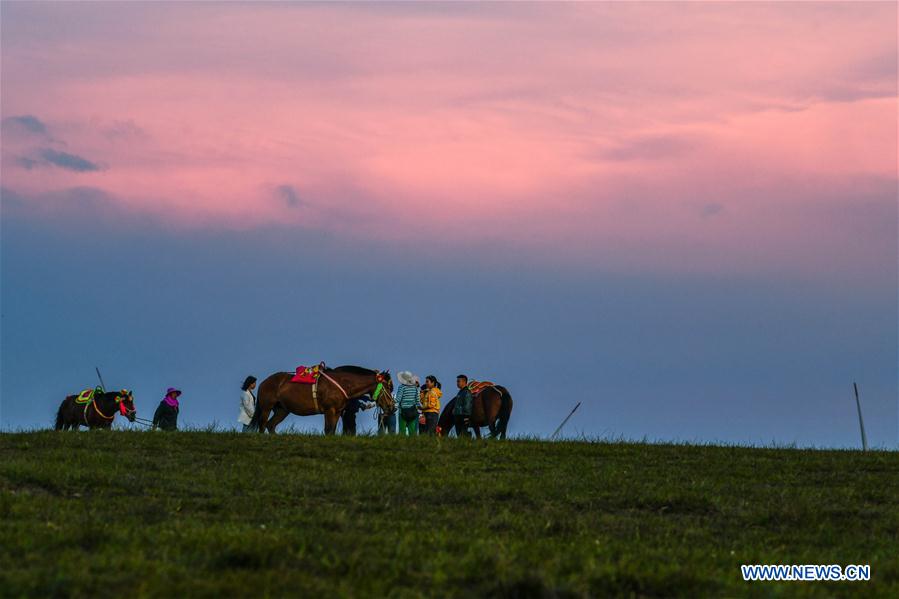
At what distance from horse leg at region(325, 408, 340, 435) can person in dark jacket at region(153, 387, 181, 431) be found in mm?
3840

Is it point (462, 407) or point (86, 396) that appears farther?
point (86, 396)

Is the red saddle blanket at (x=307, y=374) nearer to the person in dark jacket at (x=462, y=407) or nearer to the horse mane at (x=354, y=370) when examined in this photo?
the horse mane at (x=354, y=370)

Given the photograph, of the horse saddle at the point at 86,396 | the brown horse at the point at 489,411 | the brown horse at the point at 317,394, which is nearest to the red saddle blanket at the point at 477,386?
A: the brown horse at the point at 489,411

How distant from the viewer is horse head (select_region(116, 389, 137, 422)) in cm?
3341

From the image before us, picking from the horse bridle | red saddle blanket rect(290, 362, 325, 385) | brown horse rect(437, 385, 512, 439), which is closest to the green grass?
red saddle blanket rect(290, 362, 325, 385)

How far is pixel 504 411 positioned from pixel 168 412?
8.99 m

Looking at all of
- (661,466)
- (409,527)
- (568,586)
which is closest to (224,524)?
(409,527)

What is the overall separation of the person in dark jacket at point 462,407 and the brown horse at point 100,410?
934cm

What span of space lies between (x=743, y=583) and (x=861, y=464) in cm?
1205

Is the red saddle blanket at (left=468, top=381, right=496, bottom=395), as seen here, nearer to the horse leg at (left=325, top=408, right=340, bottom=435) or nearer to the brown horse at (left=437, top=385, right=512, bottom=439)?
the brown horse at (left=437, top=385, right=512, bottom=439)

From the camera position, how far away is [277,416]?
30438 millimetres

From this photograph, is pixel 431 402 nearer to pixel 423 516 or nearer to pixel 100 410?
pixel 100 410

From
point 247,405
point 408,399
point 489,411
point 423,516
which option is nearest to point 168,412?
point 247,405

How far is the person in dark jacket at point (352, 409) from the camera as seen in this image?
3034 cm
